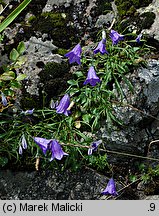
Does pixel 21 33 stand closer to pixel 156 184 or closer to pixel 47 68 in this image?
pixel 47 68

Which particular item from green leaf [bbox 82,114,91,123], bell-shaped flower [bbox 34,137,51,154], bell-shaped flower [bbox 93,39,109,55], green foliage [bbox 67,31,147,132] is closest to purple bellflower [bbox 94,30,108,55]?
bell-shaped flower [bbox 93,39,109,55]

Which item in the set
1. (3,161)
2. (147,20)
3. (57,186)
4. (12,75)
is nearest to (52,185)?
(57,186)

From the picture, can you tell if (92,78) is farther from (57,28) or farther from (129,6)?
(129,6)

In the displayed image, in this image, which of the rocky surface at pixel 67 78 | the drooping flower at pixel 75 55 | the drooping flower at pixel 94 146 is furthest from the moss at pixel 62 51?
the drooping flower at pixel 94 146

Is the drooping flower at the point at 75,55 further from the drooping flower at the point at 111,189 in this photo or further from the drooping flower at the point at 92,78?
the drooping flower at the point at 111,189

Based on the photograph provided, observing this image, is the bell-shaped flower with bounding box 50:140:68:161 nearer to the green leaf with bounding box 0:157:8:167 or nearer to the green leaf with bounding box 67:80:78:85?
the green leaf with bounding box 0:157:8:167
